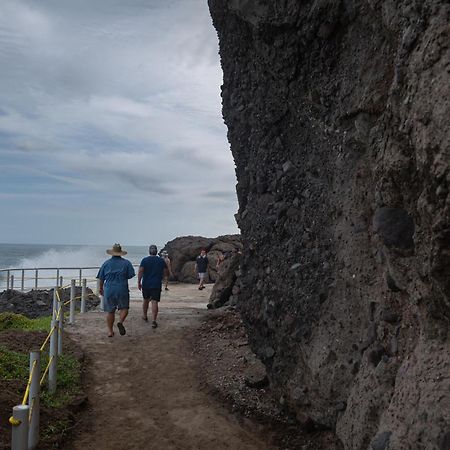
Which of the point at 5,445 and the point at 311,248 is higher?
the point at 311,248

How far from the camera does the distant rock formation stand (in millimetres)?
26172

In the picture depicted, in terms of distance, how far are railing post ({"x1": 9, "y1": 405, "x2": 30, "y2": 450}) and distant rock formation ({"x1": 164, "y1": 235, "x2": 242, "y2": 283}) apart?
20.2 m

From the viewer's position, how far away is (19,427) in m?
4.83

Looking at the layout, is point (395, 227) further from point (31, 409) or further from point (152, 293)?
point (152, 293)

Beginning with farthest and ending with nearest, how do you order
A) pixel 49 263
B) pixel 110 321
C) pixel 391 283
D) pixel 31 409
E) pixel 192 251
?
pixel 49 263, pixel 192 251, pixel 110 321, pixel 31 409, pixel 391 283

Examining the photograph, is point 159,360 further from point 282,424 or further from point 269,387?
point 282,424

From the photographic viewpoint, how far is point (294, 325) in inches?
268

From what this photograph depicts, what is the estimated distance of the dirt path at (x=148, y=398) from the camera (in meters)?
6.38

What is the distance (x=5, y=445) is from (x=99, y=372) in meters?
3.28

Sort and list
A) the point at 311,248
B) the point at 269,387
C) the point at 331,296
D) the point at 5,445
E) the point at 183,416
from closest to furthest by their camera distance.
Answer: the point at 5,445 < the point at 331,296 < the point at 311,248 < the point at 183,416 < the point at 269,387

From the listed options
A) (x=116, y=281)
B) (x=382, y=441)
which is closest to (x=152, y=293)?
→ (x=116, y=281)

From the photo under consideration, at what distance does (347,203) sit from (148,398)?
424 centimetres

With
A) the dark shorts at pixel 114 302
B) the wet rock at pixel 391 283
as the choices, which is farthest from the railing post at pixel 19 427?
the dark shorts at pixel 114 302

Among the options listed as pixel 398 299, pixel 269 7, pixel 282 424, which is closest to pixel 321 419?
pixel 282 424
